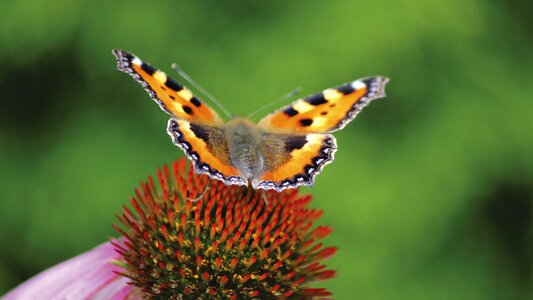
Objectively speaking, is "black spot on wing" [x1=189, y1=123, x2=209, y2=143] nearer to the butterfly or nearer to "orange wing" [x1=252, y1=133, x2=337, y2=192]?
the butterfly

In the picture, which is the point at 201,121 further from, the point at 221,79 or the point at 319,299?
the point at 221,79

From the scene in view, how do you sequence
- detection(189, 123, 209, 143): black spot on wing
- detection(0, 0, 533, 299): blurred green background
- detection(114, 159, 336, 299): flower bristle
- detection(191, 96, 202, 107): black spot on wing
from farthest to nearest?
Result: 1. detection(0, 0, 533, 299): blurred green background
2. detection(191, 96, 202, 107): black spot on wing
3. detection(189, 123, 209, 143): black spot on wing
4. detection(114, 159, 336, 299): flower bristle

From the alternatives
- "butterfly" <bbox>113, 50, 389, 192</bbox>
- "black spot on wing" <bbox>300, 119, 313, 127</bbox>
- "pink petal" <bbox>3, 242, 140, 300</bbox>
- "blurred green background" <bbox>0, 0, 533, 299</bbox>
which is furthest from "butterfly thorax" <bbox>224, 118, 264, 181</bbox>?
"blurred green background" <bbox>0, 0, 533, 299</bbox>

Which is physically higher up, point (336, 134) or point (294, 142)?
point (336, 134)

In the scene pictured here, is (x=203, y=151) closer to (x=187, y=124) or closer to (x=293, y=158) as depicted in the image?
(x=187, y=124)

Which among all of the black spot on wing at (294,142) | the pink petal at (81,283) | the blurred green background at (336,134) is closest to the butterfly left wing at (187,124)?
the black spot on wing at (294,142)

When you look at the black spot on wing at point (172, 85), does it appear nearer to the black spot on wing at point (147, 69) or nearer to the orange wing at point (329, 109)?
the black spot on wing at point (147, 69)

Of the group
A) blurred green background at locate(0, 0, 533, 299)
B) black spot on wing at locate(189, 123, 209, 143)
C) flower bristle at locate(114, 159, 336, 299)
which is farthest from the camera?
blurred green background at locate(0, 0, 533, 299)

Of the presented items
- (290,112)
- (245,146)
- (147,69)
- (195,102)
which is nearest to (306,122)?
(290,112)
